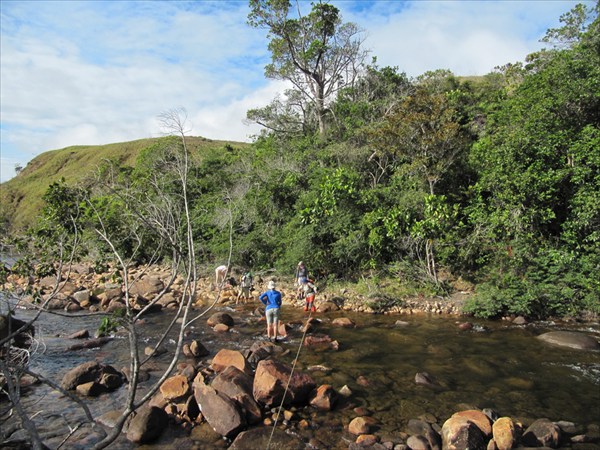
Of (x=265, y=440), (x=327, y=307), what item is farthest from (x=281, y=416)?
(x=327, y=307)

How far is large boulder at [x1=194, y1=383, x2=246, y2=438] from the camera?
22.2ft

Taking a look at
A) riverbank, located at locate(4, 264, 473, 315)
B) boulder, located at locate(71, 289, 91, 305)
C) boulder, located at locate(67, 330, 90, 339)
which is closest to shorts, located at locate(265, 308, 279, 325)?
riverbank, located at locate(4, 264, 473, 315)

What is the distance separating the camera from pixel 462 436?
20.4 feet

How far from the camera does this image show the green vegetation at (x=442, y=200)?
45.1ft

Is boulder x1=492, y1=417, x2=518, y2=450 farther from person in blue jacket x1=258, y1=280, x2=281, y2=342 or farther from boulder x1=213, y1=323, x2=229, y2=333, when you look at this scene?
boulder x1=213, y1=323, x2=229, y2=333

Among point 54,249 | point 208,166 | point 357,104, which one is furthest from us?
point 208,166

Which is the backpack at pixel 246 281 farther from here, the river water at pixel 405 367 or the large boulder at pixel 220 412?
the large boulder at pixel 220 412

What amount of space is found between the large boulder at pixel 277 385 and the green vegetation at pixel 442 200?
4.29m

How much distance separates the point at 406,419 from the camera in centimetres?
734

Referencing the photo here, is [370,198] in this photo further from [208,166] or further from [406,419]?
[208,166]

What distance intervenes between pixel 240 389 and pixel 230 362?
1701mm

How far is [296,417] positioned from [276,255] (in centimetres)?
1331

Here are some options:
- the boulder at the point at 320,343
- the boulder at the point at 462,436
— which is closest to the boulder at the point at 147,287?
the boulder at the point at 320,343

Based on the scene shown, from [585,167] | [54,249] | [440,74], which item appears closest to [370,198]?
[585,167]
